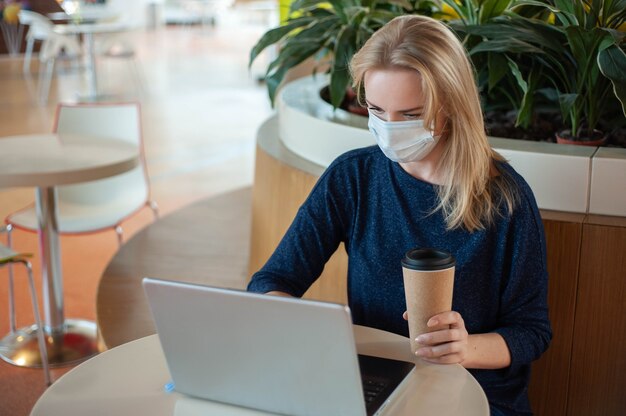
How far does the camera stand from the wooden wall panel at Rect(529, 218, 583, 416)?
208 cm

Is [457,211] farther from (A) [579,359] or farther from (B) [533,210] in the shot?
(A) [579,359]

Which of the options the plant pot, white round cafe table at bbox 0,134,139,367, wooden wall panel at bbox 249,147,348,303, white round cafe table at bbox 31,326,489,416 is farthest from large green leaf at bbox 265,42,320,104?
white round cafe table at bbox 31,326,489,416

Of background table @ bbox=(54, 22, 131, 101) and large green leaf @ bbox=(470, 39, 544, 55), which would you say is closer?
large green leaf @ bbox=(470, 39, 544, 55)

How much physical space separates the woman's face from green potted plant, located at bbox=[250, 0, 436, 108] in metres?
1.10

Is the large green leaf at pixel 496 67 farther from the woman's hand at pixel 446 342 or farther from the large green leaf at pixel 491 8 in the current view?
the woman's hand at pixel 446 342

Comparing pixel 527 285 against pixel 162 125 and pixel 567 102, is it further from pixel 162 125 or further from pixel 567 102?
pixel 162 125

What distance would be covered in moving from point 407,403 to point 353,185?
0.60 metres

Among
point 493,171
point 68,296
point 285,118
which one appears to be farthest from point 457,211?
point 68,296

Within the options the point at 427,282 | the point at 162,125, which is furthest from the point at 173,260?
the point at 162,125

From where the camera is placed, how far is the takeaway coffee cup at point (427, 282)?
1.30 meters

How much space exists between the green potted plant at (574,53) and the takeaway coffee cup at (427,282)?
3.28 ft

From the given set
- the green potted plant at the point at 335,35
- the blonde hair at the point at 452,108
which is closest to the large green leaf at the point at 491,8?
→ the green potted plant at the point at 335,35

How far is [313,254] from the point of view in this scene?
1.85 metres

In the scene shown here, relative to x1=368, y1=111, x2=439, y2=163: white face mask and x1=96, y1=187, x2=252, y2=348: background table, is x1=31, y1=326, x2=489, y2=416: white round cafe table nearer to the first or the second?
x1=368, y1=111, x2=439, y2=163: white face mask
